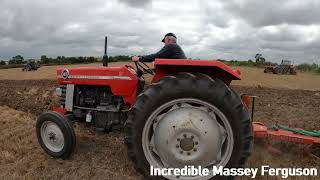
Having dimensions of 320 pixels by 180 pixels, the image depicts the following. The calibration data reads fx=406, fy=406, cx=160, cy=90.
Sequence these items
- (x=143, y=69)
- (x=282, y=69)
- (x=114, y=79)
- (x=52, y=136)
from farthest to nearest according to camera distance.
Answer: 1. (x=282, y=69)
2. (x=143, y=69)
3. (x=52, y=136)
4. (x=114, y=79)

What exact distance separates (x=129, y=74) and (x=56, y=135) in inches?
50.5

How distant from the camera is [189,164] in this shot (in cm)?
430

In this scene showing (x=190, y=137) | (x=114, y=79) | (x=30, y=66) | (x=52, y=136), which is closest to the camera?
(x=190, y=137)

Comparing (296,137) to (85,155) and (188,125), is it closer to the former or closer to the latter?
(188,125)

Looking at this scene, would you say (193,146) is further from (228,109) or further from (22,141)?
(22,141)

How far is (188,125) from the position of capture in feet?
14.0

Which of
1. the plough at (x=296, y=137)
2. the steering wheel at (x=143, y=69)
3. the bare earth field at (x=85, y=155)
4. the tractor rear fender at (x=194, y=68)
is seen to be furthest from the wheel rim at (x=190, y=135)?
the steering wheel at (x=143, y=69)

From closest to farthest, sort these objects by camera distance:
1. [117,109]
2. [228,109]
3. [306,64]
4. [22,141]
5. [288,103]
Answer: [228,109] < [117,109] < [22,141] < [288,103] < [306,64]

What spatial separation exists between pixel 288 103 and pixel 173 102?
6327 millimetres

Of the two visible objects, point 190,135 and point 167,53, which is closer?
point 190,135

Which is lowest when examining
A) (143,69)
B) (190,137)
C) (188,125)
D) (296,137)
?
(296,137)

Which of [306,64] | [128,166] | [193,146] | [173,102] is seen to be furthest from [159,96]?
[306,64]

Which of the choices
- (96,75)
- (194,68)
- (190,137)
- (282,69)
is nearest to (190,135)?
(190,137)

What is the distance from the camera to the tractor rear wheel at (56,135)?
526cm
